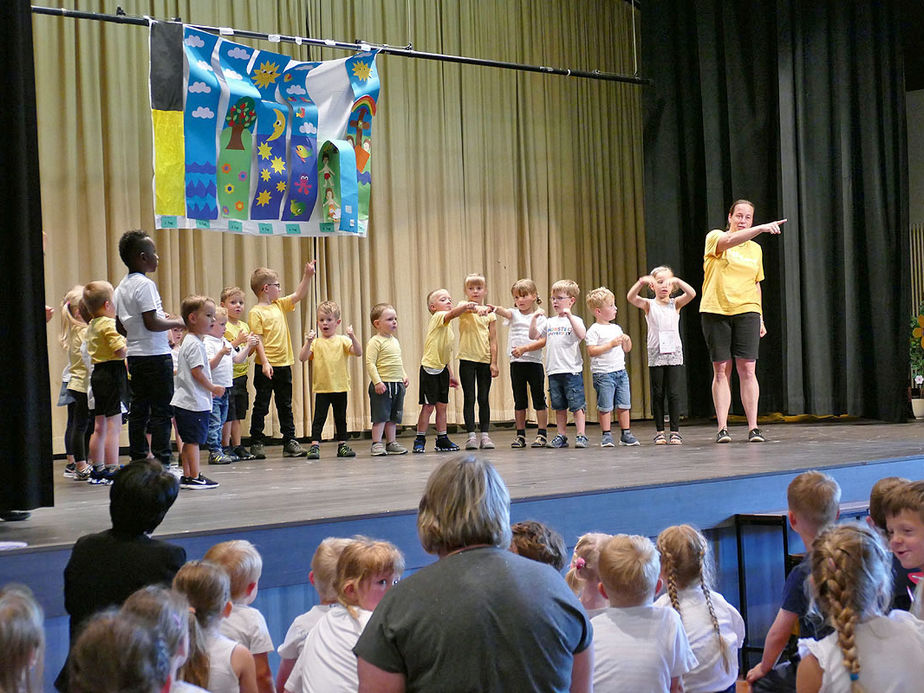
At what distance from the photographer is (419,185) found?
9422 mm

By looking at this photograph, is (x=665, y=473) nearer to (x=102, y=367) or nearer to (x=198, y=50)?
(x=102, y=367)

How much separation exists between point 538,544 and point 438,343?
4.52 m

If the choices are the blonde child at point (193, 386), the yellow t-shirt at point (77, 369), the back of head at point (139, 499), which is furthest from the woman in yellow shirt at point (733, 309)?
the back of head at point (139, 499)

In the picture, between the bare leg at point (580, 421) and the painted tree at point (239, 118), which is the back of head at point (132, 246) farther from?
the bare leg at point (580, 421)

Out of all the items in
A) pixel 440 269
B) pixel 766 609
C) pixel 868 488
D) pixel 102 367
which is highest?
pixel 440 269

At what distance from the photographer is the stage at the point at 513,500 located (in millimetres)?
3264

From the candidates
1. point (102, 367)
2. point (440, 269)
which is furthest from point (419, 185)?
point (102, 367)

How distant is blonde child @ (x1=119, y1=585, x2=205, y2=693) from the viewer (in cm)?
168

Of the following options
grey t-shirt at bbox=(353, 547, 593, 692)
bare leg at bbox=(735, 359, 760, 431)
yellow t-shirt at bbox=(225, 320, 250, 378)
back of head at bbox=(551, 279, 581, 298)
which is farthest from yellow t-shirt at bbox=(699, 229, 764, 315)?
grey t-shirt at bbox=(353, 547, 593, 692)

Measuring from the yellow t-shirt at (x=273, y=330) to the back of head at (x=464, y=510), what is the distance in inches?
204

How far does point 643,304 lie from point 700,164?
3.37 m

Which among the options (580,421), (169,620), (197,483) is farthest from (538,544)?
(580,421)

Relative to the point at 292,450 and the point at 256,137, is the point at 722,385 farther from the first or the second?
the point at 256,137

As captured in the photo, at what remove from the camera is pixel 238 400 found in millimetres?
7383
